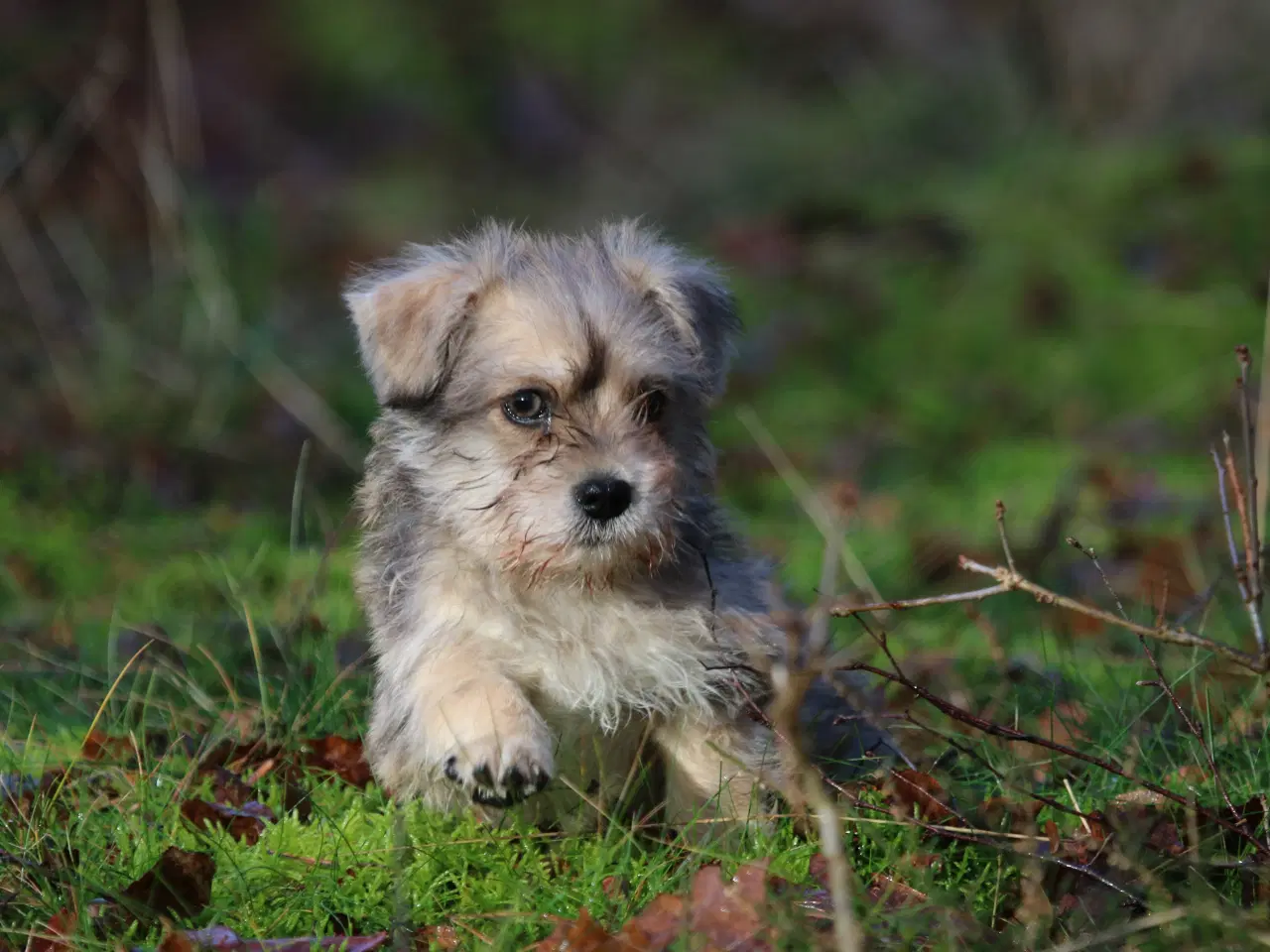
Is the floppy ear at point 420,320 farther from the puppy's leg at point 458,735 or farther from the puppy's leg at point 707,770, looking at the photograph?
the puppy's leg at point 707,770

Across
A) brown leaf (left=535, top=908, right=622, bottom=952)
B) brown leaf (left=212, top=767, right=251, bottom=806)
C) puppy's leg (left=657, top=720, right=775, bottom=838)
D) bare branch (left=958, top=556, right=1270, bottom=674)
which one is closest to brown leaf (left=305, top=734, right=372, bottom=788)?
brown leaf (left=212, top=767, right=251, bottom=806)

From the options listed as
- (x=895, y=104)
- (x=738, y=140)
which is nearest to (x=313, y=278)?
(x=738, y=140)

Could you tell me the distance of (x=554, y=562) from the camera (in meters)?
3.91

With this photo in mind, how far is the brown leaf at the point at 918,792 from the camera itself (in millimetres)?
3730

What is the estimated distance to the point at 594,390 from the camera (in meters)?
4.17

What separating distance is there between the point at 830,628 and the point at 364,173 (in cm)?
1776

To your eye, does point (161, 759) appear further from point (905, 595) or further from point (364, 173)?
point (364, 173)

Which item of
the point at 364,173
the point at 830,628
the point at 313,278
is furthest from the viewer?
the point at 364,173

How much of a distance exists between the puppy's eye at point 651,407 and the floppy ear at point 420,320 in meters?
0.56

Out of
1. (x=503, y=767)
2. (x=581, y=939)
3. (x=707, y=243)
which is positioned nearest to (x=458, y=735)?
(x=503, y=767)

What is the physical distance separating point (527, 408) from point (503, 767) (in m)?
1.11

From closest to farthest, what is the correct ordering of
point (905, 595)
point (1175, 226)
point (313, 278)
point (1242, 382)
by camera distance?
1. point (1242, 382)
2. point (905, 595)
3. point (1175, 226)
4. point (313, 278)

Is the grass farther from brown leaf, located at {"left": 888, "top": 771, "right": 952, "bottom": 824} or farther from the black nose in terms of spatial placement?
the black nose

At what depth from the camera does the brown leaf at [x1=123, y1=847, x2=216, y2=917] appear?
11.0ft
